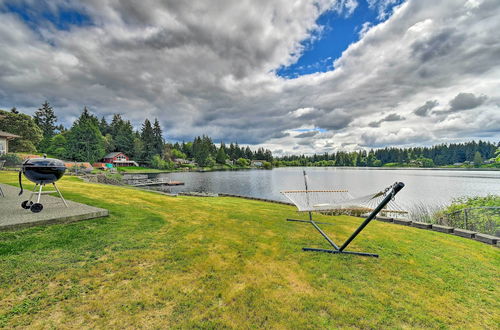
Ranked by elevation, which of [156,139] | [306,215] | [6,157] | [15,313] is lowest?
[306,215]

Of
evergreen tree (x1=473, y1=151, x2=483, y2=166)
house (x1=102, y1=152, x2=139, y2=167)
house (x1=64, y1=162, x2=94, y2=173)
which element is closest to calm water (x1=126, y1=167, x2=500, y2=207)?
house (x1=64, y1=162, x2=94, y2=173)

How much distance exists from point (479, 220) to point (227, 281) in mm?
10603

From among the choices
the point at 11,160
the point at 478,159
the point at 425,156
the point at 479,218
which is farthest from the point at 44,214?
the point at 425,156

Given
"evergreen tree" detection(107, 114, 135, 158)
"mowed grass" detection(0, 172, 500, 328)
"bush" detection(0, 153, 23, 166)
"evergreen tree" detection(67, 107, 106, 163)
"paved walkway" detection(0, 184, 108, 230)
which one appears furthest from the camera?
"evergreen tree" detection(107, 114, 135, 158)

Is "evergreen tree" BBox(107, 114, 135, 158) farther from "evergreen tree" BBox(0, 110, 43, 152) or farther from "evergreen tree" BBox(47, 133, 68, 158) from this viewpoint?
"evergreen tree" BBox(0, 110, 43, 152)

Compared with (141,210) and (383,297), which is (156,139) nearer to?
→ (141,210)

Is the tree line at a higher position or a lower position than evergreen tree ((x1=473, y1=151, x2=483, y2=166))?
higher

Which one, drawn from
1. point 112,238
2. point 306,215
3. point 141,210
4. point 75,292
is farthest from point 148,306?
point 306,215

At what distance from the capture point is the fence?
22.6ft

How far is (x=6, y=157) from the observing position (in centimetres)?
2255

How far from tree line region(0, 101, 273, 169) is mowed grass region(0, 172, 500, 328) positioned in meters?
52.6

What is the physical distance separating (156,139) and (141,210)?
65899 millimetres

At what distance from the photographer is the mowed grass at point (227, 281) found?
211 cm

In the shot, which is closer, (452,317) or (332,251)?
(452,317)
